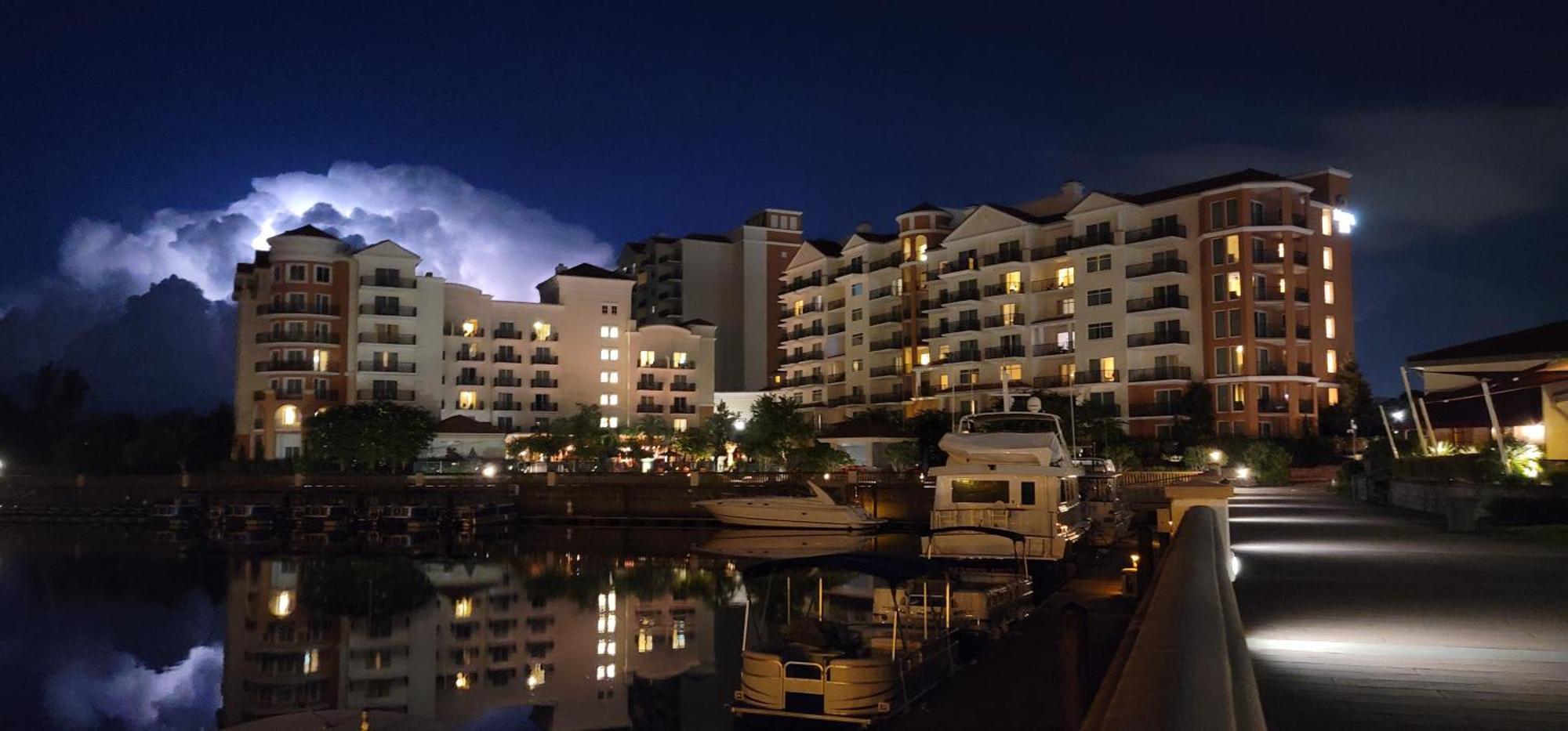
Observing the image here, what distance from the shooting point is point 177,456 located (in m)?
93.2

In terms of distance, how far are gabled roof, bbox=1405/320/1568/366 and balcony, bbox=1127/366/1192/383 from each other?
37.9 meters

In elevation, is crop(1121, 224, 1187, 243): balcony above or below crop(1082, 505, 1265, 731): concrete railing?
above

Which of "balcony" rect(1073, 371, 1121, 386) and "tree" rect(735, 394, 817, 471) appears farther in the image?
"balcony" rect(1073, 371, 1121, 386)

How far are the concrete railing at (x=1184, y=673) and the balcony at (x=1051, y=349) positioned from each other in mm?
74332

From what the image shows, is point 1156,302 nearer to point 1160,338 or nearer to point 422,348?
point 1160,338

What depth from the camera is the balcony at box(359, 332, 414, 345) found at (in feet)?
282

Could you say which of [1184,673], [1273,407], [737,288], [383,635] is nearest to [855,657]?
[1184,673]

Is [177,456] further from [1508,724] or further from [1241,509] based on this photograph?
[1508,724]

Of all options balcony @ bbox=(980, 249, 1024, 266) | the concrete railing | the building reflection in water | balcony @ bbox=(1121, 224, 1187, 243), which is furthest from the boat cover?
balcony @ bbox=(980, 249, 1024, 266)

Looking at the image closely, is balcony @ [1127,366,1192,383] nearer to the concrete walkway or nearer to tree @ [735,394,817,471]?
tree @ [735,394,817,471]

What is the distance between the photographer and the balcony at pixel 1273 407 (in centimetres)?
7125

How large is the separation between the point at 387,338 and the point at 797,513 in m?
45.5

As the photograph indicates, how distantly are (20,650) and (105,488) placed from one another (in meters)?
59.7

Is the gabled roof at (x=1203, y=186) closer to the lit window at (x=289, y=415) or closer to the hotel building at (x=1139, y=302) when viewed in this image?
the hotel building at (x=1139, y=302)
